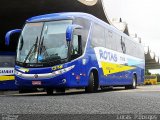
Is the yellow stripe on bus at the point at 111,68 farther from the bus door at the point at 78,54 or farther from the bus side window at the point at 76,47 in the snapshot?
the bus side window at the point at 76,47

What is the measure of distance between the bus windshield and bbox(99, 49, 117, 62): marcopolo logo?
2612 mm

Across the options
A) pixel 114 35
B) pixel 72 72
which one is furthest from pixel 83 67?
pixel 114 35

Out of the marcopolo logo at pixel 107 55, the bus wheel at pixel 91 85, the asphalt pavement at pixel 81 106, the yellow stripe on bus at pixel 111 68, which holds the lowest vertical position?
the asphalt pavement at pixel 81 106

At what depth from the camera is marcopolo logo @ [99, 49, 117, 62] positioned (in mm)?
15729

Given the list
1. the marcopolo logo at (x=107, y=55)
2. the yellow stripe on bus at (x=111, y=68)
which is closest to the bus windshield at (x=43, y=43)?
the marcopolo logo at (x=107, y=55)

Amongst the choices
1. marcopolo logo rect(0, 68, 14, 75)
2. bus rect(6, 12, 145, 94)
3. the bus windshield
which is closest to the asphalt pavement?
bus rect(6, 12, 145, 94)

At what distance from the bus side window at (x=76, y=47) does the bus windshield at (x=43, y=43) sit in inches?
11.5

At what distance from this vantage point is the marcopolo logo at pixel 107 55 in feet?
51.6

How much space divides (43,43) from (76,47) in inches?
→ 44.6

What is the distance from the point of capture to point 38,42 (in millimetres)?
13625

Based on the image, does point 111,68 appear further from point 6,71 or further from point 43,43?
point 6,71

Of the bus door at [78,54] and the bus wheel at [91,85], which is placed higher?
the bus door at [78,54]

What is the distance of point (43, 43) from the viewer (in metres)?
13.5

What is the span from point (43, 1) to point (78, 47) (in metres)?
22.0
